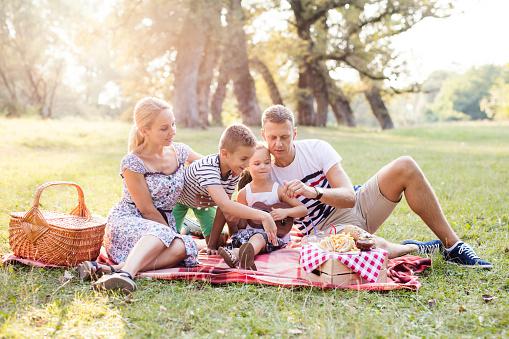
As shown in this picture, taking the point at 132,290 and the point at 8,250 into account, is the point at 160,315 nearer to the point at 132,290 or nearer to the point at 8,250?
the point at 132,290

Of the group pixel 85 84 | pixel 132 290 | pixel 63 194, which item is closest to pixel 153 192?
pixel 132 290

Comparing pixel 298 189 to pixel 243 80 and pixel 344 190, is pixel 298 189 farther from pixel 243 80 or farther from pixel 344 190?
pixel 243 80

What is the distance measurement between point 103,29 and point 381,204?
59.9 feet

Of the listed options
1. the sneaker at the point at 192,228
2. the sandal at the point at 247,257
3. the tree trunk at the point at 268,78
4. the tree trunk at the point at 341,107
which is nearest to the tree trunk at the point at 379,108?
the tree trunk at the point at 341,107

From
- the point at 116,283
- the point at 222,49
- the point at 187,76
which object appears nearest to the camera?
the point at 116,283

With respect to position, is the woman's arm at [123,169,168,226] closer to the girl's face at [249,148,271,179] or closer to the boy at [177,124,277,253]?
the boy at [177,124,277,253]

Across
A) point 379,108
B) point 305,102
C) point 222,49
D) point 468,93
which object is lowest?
point 379,108

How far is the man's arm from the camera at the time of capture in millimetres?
4176

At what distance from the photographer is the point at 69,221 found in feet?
14.5

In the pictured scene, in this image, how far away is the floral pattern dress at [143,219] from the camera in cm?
418

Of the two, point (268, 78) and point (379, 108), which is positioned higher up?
point (268, 78)

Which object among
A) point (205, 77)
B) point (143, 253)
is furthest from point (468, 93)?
point (143, 253)

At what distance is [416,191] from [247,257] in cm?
142

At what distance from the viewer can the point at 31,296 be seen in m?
3.46
